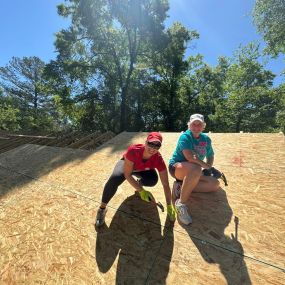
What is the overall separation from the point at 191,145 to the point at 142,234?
1.47 m

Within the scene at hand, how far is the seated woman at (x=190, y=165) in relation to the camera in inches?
140

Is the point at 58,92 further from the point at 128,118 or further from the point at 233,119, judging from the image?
the point at 233,119

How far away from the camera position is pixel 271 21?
12.7 m

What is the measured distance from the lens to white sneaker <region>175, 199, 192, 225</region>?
3467mm

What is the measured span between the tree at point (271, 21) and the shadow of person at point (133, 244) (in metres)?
12.7

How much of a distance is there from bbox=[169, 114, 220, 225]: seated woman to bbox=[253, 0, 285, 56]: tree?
1168 centimetres

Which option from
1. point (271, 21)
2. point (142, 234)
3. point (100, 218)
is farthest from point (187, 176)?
point (271, 21)

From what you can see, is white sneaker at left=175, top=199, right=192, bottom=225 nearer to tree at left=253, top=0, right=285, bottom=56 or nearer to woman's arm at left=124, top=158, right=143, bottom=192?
woman's arm at left=124, top=158, right=143, bottom=192

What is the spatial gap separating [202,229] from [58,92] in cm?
2002

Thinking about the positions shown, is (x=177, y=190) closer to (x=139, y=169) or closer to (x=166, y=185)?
(x=166, y=185)

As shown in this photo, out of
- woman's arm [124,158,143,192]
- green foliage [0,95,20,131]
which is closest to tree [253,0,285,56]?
woman's arm [124,158,143,192]

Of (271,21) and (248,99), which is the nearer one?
(271,21)

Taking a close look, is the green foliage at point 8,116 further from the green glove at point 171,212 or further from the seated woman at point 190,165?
the green glove at point 171,212

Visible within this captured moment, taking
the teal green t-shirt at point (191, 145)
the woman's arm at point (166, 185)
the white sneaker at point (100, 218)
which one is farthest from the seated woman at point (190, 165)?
the white sneaker at point (100, 218)
